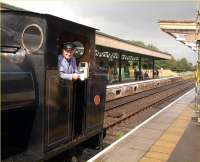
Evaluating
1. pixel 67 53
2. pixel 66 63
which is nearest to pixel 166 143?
pixel 66 63

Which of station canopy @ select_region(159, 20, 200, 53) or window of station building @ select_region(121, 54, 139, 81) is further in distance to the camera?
window of station building @ select_region(121, 54, 139, 81)

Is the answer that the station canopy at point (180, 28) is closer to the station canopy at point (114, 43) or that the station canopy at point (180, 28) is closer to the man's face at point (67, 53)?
the station canopy at point (114, 43)

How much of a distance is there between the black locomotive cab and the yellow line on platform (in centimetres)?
262

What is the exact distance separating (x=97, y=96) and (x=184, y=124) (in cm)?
614

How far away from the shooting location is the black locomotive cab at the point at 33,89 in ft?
17.4

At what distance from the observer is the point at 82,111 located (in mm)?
7367

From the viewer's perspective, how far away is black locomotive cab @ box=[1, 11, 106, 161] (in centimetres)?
531

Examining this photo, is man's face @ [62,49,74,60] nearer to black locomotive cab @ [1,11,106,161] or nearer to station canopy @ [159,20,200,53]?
black locomotive cab @ [1,11,106,161]

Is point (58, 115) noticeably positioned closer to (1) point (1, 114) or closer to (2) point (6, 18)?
(1) point (1, 114)

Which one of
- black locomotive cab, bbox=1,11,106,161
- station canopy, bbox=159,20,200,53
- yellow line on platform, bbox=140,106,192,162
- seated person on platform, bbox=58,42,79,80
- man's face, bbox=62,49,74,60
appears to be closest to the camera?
black locomotive cab, bbox=1,11,106,161

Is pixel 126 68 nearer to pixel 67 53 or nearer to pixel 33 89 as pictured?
pixel 67 53

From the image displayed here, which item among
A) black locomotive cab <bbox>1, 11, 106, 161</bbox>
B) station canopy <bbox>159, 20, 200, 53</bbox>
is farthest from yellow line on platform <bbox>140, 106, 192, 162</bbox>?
station canopy <bbox>159, 20, 200, 53</bbox>

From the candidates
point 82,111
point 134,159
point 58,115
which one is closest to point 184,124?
point 134,159

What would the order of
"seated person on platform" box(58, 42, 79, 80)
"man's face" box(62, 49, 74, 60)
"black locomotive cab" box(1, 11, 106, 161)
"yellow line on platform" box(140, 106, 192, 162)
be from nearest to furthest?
"black locomotive cab" box(1, 11, 106, 161) → "seated person on platform" box(58, 42, 79, 80) → "man's face" box(62, 49, 74, 60) → "yellow line on platform" box(140, 106, 192, 162)
